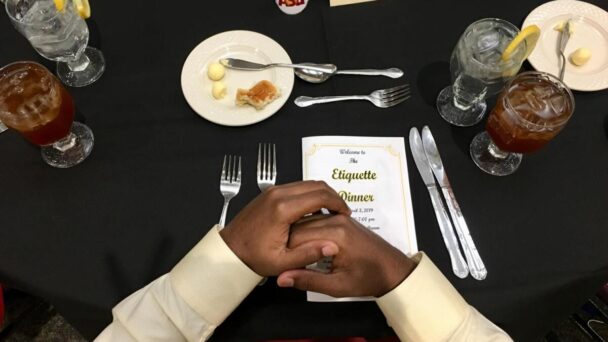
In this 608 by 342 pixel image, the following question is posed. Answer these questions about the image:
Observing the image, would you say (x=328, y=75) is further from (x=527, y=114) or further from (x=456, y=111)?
(x=527, y=114)

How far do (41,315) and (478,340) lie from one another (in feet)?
4.65

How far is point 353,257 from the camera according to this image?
2.42ft

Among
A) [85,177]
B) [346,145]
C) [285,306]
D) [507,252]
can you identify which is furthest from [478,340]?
[85,177]

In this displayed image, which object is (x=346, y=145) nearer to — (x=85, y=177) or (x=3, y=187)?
(x=85, y=177)

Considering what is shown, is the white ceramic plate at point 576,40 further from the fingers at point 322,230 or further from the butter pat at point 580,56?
the fingers at point 322,230

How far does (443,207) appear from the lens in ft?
2.87

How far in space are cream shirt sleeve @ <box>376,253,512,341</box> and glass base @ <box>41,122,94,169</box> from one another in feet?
2.17

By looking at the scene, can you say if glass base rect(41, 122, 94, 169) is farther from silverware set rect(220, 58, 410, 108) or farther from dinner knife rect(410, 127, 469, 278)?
dinner knife rect(410, 127, 469, 278)

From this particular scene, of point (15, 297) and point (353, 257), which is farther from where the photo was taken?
point (15, 297)

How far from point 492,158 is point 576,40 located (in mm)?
378

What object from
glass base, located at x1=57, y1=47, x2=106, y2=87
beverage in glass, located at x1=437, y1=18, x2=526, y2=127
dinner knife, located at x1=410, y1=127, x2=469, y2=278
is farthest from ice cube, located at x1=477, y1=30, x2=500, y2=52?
glass base, located at x1=57, y1=47, x2=106, y2=87

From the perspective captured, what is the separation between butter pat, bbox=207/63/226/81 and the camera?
1012 mm

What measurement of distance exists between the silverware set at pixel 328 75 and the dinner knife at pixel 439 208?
0.09 meters

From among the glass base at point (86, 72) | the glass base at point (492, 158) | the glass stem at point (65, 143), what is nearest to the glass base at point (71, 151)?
the glass stem at point (65, 143)
